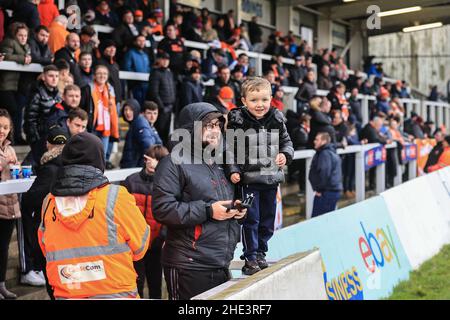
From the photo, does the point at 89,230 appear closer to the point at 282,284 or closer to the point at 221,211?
the point at 221,211

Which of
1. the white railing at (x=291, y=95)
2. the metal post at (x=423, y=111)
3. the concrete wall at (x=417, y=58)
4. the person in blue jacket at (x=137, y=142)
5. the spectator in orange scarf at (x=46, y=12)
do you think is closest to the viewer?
the person in blue jacket at (x=137, y=142)

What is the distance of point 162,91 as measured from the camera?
366 inches

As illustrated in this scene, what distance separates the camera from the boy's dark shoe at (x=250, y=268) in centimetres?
374

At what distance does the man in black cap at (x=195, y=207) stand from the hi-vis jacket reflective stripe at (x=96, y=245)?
0.36 m

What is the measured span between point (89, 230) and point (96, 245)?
80 millimetres

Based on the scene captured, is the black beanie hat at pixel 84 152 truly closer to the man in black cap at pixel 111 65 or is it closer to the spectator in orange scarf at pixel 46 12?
A: the man in black cap at pixel 111 65

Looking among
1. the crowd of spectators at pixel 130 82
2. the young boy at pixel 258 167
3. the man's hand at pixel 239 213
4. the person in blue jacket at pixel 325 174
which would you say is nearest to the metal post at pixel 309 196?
the person in blue jacket at pixel 325 174

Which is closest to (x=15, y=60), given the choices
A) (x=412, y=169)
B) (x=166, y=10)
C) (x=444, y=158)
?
(x=166, y=10)

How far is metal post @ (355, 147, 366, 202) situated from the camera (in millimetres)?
11281

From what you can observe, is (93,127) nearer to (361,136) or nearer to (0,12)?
(0,12)

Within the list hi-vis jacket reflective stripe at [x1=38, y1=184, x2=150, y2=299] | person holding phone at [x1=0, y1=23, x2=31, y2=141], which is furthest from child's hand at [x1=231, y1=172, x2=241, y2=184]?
person holding phone at [x1=0, y1=23, x2=31, y2=141]

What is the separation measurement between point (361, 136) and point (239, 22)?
20.2ft

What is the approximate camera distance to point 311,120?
31.8 feet

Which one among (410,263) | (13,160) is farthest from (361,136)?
(13,160)
